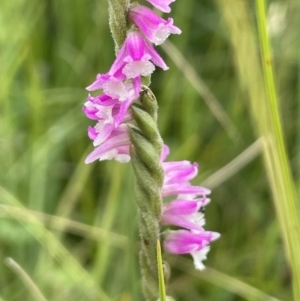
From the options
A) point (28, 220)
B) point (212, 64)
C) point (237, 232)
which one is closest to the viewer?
point (28, 220)

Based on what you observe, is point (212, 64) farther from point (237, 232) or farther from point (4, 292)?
point (4, 292)

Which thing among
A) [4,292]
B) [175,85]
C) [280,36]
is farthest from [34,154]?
[280,36]

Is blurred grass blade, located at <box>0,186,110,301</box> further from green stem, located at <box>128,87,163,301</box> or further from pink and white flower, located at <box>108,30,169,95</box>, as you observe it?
pink and white flower, located at <box>108,30,169,95</box>

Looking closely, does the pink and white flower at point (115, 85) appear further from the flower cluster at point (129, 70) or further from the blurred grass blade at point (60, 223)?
the blurred grass blade at point (60, 223)

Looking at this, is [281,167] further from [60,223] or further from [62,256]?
[60,223]

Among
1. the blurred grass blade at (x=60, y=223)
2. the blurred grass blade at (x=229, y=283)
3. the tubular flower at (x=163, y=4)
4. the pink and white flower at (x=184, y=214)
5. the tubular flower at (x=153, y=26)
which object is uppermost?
the tubular flower at (x=163, y=4)

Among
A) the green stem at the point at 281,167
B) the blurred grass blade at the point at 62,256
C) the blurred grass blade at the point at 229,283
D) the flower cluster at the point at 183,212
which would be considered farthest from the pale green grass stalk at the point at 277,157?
the blurred grass blade at the point at 62,256

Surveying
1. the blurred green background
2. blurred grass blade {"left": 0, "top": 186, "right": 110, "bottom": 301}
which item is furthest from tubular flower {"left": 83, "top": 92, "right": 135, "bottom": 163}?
blurred grass blade {"left": 0, "top": 186, "right": 110, "bottom": 301}

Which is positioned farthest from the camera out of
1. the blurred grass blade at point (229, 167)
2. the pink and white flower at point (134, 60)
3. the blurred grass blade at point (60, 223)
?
the blurred grass blade at point (229, 167)
